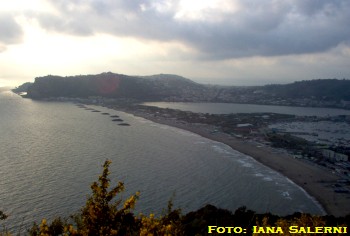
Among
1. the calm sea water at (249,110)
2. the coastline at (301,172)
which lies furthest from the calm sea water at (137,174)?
the calm sea water at (249,110)

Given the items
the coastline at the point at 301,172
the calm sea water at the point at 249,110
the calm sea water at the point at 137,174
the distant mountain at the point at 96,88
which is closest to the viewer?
the calm sea water at the point at 137,174

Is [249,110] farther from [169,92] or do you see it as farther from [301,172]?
[301,172]

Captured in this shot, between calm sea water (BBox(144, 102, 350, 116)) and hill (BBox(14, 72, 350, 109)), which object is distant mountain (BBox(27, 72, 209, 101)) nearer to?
hill (BBox(14, 72, 350, 109))

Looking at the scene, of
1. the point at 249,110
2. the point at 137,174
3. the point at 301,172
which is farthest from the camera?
the point at 249,110

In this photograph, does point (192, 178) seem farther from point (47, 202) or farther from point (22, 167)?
point (22, 167)

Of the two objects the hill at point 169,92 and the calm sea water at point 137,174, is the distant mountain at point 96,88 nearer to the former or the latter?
the hill at point 169,92

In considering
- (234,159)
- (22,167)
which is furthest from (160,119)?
(22,167)

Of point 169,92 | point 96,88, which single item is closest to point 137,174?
point 96,88
